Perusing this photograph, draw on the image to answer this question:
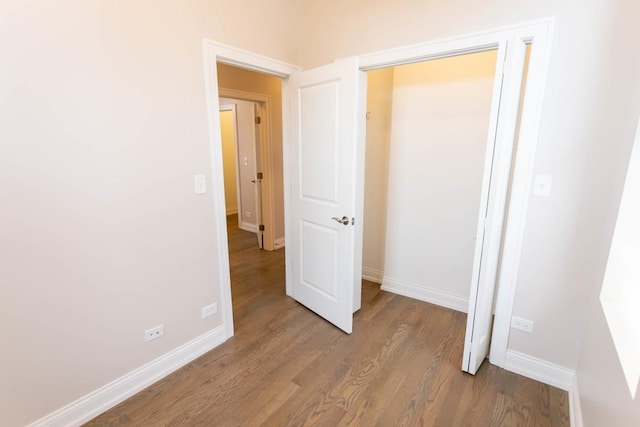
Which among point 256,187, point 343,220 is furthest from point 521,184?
point 256,187

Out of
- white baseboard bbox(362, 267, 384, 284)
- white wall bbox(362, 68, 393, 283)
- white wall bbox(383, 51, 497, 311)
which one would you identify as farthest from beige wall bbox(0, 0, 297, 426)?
white baseboard bbox(362, 267, 384, 284)

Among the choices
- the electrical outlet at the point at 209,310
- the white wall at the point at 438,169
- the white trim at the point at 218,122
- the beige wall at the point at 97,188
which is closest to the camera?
the beige wall at the point at 97,188

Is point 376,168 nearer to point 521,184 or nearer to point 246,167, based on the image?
point 521,184

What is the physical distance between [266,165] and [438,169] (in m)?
2.33

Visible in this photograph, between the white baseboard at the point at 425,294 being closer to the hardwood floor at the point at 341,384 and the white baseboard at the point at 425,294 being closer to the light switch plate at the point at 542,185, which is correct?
the hardwood floor at the point at 341,384

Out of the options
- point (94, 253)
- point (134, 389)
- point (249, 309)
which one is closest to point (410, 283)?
point (249, 309)

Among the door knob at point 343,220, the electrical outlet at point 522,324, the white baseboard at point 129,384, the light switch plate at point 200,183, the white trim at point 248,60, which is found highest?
the white trim at point 248,60

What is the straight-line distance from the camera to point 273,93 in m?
4.21

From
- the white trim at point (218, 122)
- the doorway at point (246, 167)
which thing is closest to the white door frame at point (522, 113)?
the white trim at point (218, 122)

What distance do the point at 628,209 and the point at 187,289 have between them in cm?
245

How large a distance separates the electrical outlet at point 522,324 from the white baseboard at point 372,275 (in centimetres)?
142

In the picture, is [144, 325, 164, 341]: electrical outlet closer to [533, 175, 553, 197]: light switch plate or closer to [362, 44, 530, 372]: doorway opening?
[362, 44, 530, 372]: doorway opening

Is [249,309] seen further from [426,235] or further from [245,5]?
[245,5]

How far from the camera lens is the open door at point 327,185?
2236 millimetres
